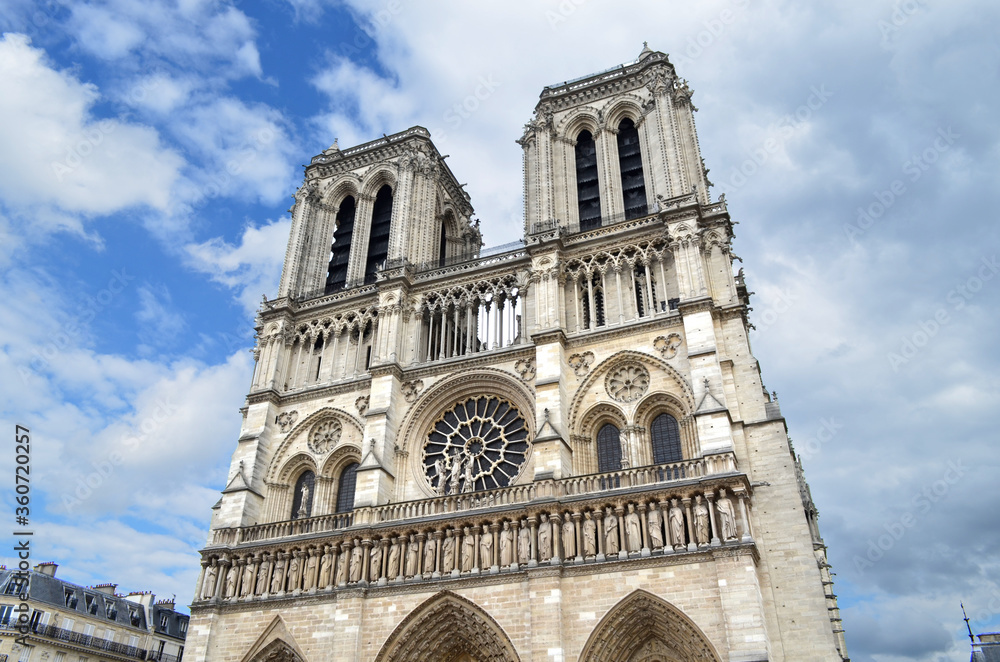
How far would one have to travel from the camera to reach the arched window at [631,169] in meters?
25.4

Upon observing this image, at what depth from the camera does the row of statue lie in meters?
17.3

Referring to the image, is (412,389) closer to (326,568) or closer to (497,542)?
(326,568)

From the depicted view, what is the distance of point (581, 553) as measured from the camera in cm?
1792

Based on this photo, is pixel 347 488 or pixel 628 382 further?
pixel 347 488

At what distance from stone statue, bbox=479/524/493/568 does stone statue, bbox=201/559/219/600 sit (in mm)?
8147

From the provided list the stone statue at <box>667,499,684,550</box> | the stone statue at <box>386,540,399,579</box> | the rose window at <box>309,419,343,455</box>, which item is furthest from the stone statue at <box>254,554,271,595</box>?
the stone statue at <box>667,499,684,550</box>

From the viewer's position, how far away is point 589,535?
18.0m

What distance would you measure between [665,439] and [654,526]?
10.1ft

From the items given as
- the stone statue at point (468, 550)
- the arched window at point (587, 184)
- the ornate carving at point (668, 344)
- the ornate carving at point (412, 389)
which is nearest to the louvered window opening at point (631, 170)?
the arched window at point (587, 184)

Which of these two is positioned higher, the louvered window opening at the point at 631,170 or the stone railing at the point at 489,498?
the louvered window opening at the point at 631,170

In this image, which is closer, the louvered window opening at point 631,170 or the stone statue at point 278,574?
the stone statue at point 278,574

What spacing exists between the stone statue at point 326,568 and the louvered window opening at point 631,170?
13.9 meters

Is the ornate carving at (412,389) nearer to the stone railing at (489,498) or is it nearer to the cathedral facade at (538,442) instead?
the cathedral facade at (538,442)

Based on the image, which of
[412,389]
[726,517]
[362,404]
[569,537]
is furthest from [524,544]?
[362,404]
